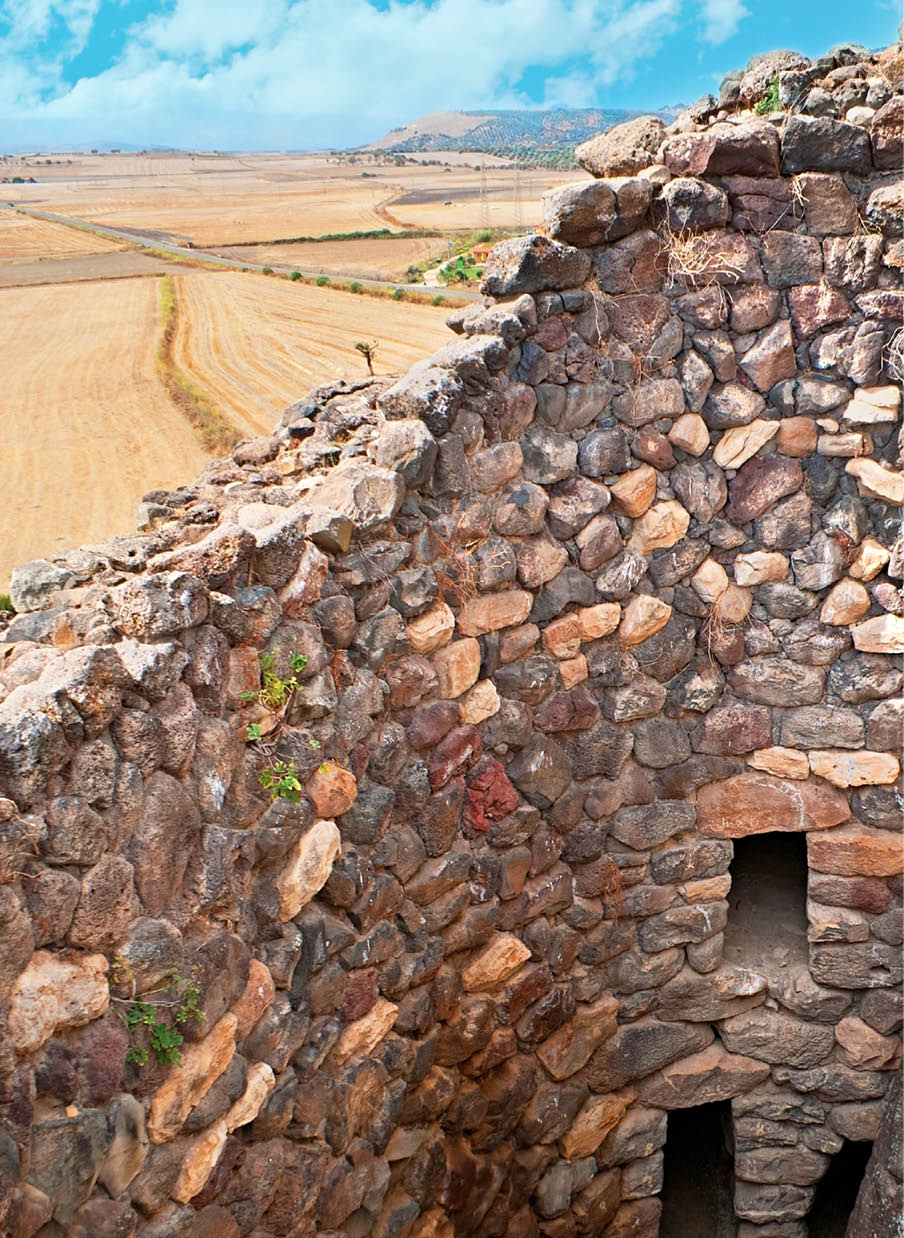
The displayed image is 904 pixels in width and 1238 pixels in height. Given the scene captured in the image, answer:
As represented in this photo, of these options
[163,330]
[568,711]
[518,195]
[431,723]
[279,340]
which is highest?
[518,195]

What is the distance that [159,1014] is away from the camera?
4.05 metres

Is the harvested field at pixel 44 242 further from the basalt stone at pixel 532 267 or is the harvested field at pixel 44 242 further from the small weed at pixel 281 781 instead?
the small weed at pixel 281 781

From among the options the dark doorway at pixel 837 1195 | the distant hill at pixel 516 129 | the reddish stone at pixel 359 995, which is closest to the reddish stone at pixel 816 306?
the reddish stone at pixel 359 995

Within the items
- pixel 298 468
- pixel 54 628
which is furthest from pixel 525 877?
pixel 54 628

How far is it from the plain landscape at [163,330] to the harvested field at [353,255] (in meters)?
0.08

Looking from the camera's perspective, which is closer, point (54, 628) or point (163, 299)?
point (54, 628)

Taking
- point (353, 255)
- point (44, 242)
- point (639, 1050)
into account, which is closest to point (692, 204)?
point (639, 1050)

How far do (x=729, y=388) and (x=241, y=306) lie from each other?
14861 millimetres

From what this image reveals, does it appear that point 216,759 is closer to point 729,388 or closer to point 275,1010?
point 275,1010

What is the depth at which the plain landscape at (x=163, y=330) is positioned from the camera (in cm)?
1261

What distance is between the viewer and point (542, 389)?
18.9 feet

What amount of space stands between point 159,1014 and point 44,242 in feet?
103

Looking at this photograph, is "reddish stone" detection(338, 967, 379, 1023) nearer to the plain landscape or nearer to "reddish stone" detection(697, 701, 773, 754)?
"reddish stone" detection(697, 701, 773, 754)

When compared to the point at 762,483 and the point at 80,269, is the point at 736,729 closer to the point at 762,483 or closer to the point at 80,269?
the point at 762,483
